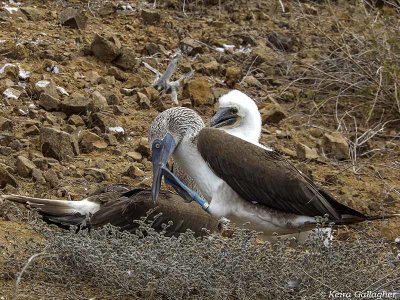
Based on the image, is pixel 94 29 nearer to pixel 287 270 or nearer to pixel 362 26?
pixel 362 26

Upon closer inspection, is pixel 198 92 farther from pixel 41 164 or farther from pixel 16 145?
pixel 41 164

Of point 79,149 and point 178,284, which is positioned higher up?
point 178,284

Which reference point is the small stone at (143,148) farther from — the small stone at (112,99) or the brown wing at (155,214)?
the brown wing at (155,214)

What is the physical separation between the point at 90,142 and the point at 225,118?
133cm

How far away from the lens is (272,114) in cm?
1007

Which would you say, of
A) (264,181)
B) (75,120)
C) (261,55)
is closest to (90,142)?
(75,120)

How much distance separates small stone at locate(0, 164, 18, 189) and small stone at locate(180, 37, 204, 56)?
12.0ft

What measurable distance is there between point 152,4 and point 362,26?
2.14 meters

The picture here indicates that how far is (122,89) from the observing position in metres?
10.0

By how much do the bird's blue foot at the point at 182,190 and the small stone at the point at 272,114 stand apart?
2602 millimetres

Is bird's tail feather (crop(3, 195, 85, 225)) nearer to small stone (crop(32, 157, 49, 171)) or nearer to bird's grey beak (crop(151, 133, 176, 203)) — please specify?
bird's grey beak (crop(151, 133, 176, 203))

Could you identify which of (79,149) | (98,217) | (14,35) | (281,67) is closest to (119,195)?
(98,217)

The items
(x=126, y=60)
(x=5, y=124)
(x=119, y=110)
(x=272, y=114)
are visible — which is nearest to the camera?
(x=5, y=124)

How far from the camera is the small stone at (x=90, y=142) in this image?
348 inches
